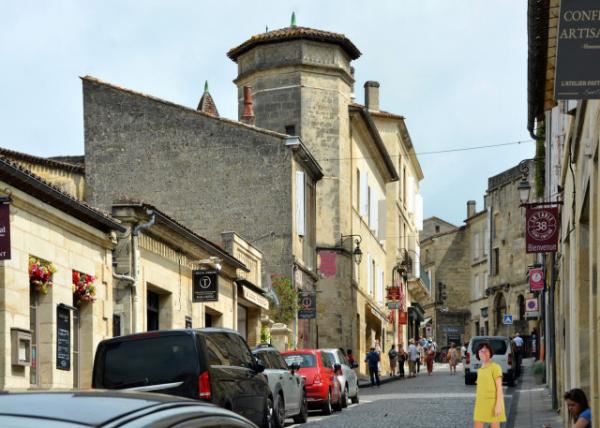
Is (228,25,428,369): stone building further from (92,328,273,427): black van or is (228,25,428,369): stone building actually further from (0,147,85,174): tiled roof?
(92,328,273,427): black van

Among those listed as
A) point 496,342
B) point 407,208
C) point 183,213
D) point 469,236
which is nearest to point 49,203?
point 183,213

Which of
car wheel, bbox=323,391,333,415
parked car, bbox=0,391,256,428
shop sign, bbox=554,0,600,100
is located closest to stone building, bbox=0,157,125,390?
car wheel, bbox=323,391,333,415

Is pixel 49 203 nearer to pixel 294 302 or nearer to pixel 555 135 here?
pixel 555 135

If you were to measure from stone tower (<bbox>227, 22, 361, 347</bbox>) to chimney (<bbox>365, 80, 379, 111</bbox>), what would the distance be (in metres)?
18.9

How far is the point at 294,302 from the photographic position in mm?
37188

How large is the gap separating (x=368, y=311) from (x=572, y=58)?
42973 millimetres

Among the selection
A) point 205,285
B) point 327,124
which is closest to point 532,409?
point 205,285

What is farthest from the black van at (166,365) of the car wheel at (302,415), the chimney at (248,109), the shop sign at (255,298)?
the chimney at (248,109)

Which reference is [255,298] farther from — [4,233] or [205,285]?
[4,233]

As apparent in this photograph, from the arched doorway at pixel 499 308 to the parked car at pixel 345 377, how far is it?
59346mm

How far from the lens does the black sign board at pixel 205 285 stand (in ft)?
90.3

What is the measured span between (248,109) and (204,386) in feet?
86.1

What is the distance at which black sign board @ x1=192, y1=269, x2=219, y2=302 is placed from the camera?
27531 mm

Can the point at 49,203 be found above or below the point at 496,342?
above
